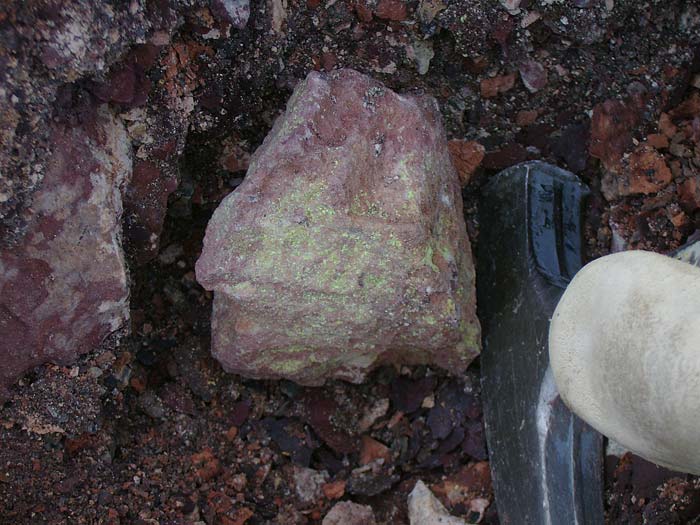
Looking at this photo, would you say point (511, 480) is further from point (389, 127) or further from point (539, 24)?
point (539, 24)

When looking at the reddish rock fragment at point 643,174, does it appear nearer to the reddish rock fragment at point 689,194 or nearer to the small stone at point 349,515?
the reddish rock fragment at point 689,194

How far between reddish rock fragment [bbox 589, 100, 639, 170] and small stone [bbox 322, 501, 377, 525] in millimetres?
830

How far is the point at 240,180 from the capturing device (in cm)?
146

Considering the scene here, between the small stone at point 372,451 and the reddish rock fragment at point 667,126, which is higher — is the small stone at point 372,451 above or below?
below

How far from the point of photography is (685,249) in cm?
129

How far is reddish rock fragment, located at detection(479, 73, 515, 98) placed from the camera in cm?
146

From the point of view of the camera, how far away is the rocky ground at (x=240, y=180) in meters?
1.24

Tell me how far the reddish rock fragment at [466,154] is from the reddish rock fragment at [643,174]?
0.28 meters

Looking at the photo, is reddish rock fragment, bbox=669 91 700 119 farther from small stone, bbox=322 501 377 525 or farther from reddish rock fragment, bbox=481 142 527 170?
small stone, bbox=322 501 377 525

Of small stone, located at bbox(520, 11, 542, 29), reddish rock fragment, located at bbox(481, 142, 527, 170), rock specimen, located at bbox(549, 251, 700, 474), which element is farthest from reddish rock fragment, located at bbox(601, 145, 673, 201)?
rock specimen, located at bbox(549, 251, 700, 474)

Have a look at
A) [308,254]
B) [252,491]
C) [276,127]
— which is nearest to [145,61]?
[276,127]

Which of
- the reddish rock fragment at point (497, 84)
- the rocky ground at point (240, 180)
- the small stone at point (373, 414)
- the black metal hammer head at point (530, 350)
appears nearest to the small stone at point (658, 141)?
the rocky ground at point (240, 180)

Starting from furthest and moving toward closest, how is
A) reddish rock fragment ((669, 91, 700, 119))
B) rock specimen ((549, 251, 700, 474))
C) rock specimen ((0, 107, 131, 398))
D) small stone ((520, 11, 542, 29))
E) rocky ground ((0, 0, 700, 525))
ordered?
1. reddish rock fragment ((669, 91, 700, 119))
2. small stone ((520, 11, 542, 29))
3. rocky ground ((0, 0, 700, 525))
4. rock specimen ((0, 107, 131, 398))
5. rock specimen ((549, 251, 700, 474))

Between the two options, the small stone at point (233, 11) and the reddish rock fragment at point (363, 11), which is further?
the reddish rock fragment at point (363, 11)
